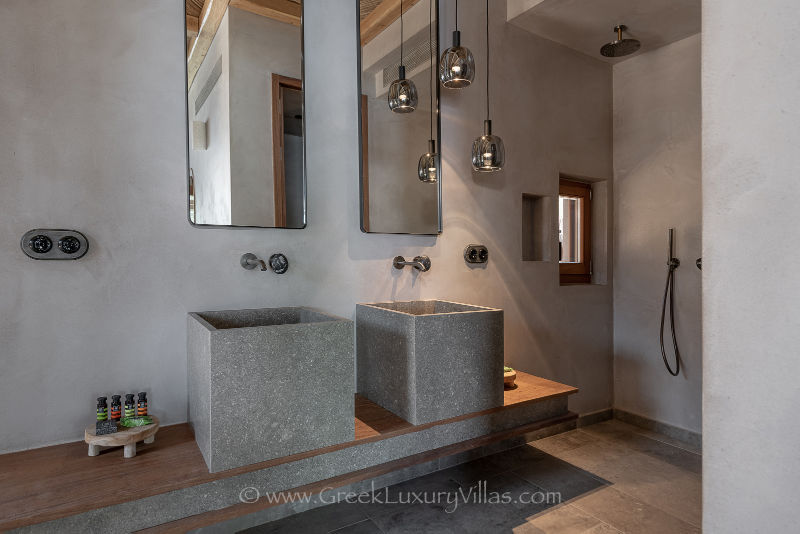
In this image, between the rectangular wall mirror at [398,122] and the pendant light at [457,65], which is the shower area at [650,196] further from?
the pendant light at [457,65]

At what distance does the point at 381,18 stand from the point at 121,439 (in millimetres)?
1843

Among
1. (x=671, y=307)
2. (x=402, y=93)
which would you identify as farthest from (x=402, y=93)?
(x=671, y=307)

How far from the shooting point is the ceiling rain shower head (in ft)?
7.95

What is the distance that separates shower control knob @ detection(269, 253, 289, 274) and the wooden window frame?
116mm

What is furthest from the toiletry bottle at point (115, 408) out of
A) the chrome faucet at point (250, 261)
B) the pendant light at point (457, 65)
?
the pendant light at point (457, 65)

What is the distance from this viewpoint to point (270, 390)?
1.09m

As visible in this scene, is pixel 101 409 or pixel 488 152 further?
pixel 488 152

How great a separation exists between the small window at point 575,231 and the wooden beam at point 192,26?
82.8 inches

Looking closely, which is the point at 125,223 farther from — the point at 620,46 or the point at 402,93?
the point at 620,46

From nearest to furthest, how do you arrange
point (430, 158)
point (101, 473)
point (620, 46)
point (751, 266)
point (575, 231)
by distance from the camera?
point (751, 266)
point (101, 473)
point (430, 158)
point (620, 46)
point (575, 231)

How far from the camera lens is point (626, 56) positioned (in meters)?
2.72

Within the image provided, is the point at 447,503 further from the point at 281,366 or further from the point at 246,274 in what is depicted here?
the point at 246,274

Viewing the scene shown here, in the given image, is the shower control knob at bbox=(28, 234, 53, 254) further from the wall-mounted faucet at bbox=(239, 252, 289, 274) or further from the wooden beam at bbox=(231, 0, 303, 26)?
the wooden beam at bbox=(231, 0, 303, 26)

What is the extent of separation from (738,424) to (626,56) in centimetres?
278
